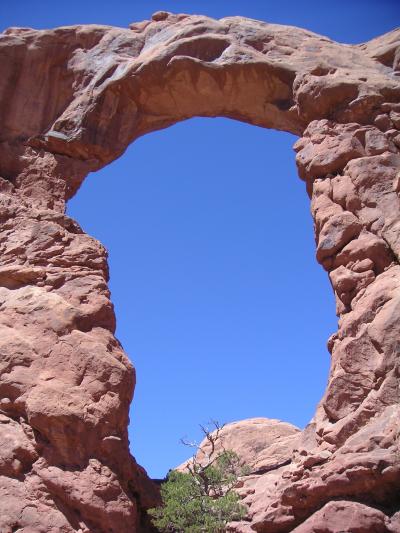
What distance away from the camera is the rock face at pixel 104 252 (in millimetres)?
10539

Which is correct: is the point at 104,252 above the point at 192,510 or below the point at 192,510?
above

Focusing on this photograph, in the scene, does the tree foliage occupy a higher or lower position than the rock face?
lower

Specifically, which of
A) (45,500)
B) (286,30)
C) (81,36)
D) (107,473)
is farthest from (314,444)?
(81,36)

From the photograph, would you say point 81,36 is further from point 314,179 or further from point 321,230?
point 321,230

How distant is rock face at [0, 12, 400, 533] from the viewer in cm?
1054

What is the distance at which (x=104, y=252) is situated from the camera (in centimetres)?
1466

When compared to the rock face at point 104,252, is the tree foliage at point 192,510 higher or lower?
lower

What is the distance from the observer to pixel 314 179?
1577 cm

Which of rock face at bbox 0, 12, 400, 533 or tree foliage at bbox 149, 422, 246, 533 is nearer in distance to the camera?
rock face at bbox 0, 12, 400, 533

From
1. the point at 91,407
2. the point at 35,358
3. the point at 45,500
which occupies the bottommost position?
the point at 45,500

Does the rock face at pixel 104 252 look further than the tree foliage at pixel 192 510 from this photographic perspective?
No

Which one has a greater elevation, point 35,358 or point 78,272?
point 78,272

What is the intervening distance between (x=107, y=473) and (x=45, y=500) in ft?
3.99

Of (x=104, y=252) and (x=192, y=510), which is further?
(x=104, y=252)
